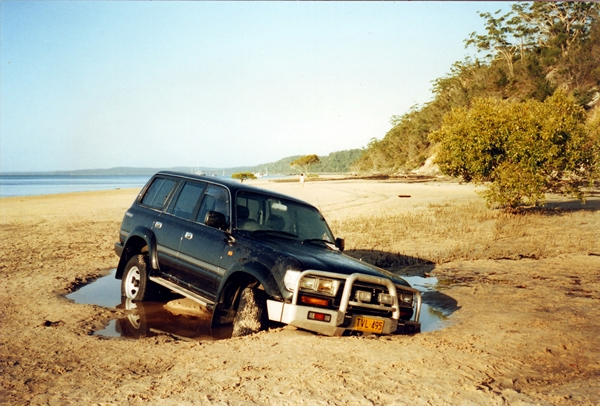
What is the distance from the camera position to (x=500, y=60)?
76.6m

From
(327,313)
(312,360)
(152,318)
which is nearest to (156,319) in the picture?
(152,318)

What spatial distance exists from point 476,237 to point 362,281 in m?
10.3

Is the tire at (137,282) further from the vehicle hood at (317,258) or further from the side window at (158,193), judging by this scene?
the vehicle hood at (317,258)

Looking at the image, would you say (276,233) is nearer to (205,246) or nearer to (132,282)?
(205,246)

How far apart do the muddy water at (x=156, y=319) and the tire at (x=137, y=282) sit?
0.12 meters

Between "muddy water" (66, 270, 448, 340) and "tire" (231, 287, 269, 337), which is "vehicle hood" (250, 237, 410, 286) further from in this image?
"muddy water" (66, 270, 448, 340)

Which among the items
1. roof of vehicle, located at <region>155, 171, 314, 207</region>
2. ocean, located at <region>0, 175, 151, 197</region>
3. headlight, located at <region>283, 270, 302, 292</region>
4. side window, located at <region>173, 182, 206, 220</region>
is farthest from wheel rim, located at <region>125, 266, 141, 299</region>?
ocean, located at <region>0, 175, 151, 197</region>

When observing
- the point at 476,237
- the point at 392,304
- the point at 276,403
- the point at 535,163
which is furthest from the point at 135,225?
the point at 535,163

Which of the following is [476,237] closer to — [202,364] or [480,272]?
[480,272]

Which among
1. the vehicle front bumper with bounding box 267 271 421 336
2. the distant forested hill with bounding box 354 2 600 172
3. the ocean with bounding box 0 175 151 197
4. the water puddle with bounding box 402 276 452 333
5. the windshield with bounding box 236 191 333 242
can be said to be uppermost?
the distant forested hill with bounding box 354 2 600 172

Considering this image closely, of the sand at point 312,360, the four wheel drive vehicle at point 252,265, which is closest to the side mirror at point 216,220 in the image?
the four wheel drive vehicle at point 252,265

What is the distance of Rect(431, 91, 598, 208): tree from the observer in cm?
1877

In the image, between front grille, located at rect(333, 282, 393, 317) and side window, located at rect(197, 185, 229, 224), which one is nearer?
front grille, located at rect(333, 282, 393, 317)

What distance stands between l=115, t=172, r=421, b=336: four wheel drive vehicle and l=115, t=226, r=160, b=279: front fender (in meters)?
0.01
